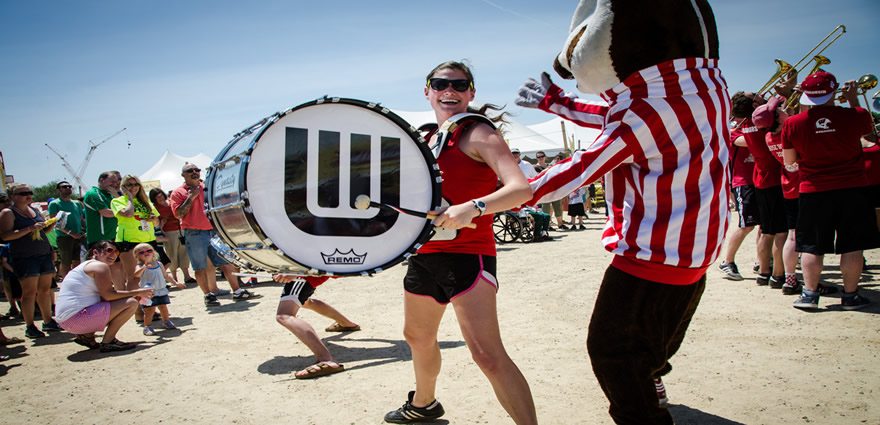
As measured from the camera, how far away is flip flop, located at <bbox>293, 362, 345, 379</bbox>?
4.23 meters

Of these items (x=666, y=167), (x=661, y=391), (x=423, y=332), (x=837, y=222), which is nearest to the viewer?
(x=666, y=167)

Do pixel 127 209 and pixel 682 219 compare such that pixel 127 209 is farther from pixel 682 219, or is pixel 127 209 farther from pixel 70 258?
pixel 682 219

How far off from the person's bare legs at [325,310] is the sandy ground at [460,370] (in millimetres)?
154

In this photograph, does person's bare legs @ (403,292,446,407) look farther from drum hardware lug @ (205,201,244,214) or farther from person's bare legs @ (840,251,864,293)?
person's bare legs @ (840,251,864,293)

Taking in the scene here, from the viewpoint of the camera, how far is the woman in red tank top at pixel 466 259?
8.32 feet

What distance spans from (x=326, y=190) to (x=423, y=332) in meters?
1.03

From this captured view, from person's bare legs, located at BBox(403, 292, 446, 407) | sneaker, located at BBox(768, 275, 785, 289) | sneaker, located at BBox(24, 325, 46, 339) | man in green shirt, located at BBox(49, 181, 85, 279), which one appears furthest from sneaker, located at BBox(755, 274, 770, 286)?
man in green shirt, located at BBox(49, 181, 85, 279)

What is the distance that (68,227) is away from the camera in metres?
8.28

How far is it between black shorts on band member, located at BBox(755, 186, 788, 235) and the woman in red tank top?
Answer: 4.42 m

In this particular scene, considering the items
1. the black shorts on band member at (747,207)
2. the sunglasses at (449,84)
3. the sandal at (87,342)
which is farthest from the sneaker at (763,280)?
the sandal at (87,342)

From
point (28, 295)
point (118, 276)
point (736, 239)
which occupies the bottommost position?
point (28, 295)

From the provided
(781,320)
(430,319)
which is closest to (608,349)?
(430,319)

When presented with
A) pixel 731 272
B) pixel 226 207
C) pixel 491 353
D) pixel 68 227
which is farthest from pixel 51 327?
pixel 731 272

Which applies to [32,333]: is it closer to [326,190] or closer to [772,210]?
[326,190]
